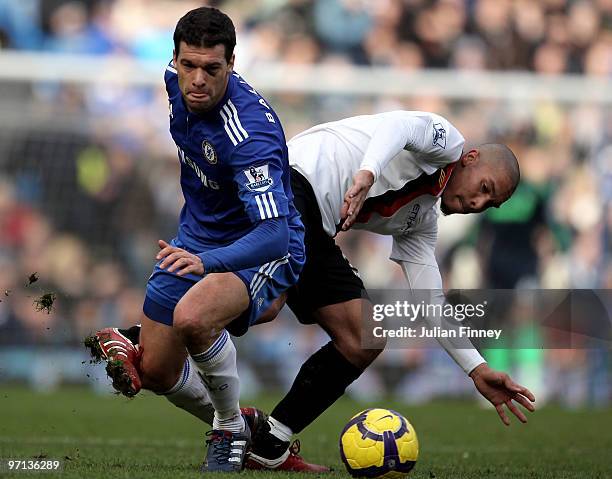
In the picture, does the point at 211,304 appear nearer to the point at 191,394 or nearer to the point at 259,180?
the point at 259,180

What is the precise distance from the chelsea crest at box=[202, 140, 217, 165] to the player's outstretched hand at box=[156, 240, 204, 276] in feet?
2.18

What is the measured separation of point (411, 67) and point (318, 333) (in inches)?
146

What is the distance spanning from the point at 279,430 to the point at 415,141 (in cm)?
166

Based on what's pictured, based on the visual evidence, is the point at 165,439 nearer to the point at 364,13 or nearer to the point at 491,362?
the point at 491,362

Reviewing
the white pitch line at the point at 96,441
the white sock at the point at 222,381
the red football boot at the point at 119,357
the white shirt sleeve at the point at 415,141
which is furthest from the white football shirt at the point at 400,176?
the white pitch line at the point at 96,441

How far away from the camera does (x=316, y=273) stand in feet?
20.1

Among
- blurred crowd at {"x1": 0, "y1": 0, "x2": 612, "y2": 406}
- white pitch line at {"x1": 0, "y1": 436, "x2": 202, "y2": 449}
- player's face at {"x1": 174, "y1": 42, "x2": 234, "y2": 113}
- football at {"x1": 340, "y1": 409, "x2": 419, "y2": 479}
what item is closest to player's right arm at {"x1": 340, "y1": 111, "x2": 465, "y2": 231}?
player's face at {"x1": 174, "y1": 42, "x2": 234, "y2": 113}

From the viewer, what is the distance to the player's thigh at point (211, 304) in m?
5.20

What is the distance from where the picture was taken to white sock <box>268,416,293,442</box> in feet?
19.7

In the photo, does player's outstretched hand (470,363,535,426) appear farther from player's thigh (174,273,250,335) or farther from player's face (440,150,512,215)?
player's thigh (174,273,250,335)

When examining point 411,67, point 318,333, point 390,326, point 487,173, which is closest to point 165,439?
point 390,326

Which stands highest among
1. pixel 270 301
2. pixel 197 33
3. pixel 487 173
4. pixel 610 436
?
pixel 197 33

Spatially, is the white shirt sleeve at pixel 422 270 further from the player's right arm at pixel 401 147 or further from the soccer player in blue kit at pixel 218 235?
the soccer player in blue kit at pixel 218 235

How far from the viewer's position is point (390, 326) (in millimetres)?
6297
